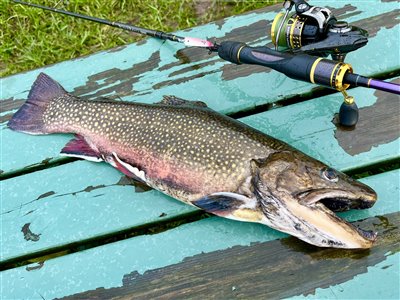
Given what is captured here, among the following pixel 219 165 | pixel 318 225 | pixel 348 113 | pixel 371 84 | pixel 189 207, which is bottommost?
pixel 189 207

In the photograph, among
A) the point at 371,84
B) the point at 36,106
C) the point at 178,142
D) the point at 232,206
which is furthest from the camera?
the point at 36,106

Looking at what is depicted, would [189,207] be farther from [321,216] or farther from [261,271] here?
[321,216]

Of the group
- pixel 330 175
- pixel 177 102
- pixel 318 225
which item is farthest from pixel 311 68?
pixel 177 102

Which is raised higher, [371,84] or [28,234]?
[371,84]

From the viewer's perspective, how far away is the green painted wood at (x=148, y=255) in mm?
2463

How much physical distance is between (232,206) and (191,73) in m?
1.05

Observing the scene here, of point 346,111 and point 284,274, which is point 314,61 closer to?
point 346,111

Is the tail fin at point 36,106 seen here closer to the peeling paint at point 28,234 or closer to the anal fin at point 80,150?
the anal fin at point 80,150

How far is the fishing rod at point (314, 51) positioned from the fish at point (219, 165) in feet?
1.19

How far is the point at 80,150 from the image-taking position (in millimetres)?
2787

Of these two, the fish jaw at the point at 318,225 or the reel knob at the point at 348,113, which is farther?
the reel knob at the point at 348,113

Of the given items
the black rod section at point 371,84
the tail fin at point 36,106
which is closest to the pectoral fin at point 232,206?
the black rod section at point 371,84

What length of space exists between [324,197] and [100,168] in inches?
51.2

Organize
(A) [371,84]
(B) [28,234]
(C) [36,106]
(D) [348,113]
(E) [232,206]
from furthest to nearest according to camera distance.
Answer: (C) [36,106]
(B) [28,234]
(D) [348,113]
(E) [232,206]
(A) [371,84]
